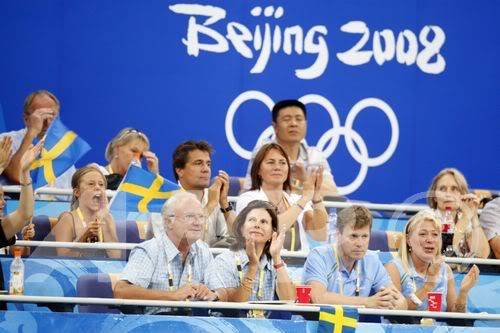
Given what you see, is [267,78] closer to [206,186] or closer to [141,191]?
[206,186]

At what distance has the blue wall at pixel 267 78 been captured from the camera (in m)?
12.0

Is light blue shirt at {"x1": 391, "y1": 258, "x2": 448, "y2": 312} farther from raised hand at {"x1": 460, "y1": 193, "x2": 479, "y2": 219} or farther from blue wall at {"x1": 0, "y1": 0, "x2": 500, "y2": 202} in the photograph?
blue wall at {"x1": 0, "y1": 0, "x2": 500, "y2": 202}

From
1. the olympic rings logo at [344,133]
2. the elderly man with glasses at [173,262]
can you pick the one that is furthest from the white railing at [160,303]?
the olympic rings logo at [344,133]

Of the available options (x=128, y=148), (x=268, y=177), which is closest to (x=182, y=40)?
(x=128, y=148)

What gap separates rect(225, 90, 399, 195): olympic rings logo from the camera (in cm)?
1217

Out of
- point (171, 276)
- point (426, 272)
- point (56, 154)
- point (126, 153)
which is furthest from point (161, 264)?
point (126, 153)

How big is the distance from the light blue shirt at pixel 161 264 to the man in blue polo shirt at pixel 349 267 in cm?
70

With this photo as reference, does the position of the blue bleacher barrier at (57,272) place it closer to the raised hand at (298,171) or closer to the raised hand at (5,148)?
the raised hand at (5,148)

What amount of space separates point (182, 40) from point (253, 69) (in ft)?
2.21

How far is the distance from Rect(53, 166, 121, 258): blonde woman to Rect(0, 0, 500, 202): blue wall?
2606 mm

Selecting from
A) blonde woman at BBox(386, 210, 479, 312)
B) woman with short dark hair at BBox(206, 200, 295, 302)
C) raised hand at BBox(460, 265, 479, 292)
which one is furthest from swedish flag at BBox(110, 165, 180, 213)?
raised hand at BBox(460, 265, 479, 292)

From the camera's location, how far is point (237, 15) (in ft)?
39.8

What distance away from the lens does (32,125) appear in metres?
10.3

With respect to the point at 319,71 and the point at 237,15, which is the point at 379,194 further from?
the point at 237,15
